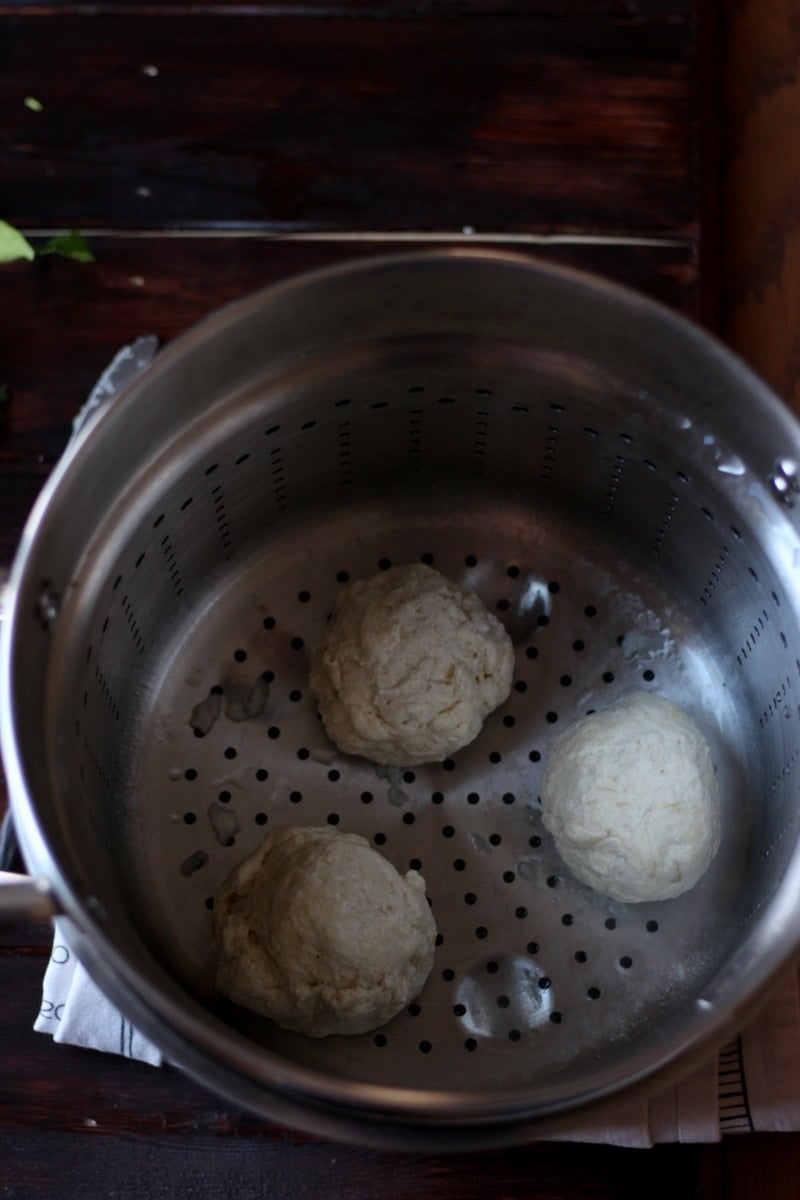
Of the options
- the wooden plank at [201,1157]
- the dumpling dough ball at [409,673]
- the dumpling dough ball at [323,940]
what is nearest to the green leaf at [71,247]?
the dumpling dough ball at [409,673]

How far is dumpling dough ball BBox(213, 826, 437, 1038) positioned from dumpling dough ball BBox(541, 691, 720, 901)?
0.42 feet

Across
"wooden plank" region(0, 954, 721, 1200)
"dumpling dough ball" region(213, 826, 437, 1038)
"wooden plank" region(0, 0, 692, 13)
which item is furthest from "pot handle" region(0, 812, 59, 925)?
"wooden plank" region(0, 0, 692, 13)

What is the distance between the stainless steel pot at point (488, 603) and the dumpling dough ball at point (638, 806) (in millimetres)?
43

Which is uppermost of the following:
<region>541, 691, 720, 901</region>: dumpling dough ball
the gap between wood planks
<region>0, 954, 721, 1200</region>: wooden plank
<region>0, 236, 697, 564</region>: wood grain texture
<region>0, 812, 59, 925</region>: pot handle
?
the gap between wood planks

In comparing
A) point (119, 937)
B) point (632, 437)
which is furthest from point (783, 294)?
point (119, 937)

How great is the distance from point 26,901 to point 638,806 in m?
0.41

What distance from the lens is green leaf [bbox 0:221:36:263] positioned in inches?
32.3

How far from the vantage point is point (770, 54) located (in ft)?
3.17

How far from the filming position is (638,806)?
0.72 meters

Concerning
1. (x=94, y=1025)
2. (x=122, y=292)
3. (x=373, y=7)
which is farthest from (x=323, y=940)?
(x=373, y=7)

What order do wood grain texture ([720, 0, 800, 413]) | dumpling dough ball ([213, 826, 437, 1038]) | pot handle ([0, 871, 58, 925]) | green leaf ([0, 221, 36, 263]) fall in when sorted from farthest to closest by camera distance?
wood grain texture ([720, 0, 800, 413]) < green leaf ([0, 221, 36, 263]) < dumpling dough ball ([213, 826, 437, 1038]) < pot handle ([0, 871, 58, 925])

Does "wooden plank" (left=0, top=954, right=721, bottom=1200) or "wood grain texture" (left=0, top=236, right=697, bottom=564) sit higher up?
"wood grain texture" (left=0, top=236, right=697, bottom=564)

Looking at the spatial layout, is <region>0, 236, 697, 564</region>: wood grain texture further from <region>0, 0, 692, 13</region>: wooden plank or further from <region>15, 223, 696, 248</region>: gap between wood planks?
<region>0, 0, 692, 13</region>: wooden plank

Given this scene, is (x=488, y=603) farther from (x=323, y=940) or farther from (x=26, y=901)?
(x=26, y=901)
